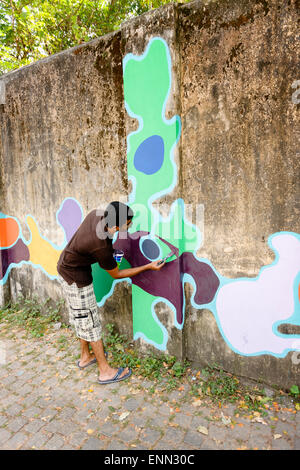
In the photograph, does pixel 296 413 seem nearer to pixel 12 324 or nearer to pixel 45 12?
pixel 12 324

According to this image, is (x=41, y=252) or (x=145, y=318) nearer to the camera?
(x=145, y=318)

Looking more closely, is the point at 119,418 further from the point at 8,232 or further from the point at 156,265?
the point at 8,232

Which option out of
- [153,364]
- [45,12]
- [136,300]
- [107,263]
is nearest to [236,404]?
[153,364]

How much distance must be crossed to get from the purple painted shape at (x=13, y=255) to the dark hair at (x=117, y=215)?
2.37m

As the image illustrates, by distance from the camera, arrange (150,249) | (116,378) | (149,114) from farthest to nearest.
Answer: (150,249) < (116,378) < (149,114)

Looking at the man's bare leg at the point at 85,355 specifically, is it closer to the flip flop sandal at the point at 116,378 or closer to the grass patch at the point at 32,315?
the flip flop sandal at the point at 116,378

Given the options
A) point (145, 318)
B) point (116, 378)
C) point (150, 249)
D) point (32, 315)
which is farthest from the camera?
point (32, 315)

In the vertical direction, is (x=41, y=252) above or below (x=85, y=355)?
above

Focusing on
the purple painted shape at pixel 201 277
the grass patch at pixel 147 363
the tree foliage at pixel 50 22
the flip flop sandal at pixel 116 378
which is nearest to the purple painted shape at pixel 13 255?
the grass patch at pixel 147 363

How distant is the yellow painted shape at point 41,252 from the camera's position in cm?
444

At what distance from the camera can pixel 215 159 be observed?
2.88m

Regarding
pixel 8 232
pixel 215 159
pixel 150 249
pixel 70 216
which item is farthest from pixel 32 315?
pixel 215 159

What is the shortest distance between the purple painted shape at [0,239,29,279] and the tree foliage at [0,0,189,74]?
13.1 ft

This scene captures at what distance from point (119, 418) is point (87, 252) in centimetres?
153
